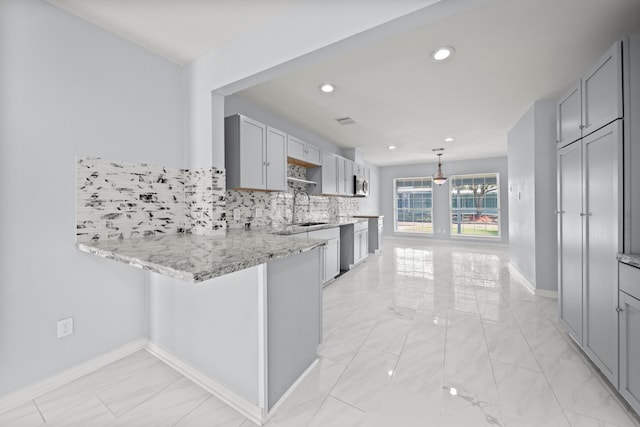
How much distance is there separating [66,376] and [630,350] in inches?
135

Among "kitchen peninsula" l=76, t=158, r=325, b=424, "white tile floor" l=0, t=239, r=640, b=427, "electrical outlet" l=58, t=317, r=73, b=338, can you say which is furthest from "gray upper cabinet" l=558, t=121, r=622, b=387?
"electrical outlet" l=58, t=317, r=73, b=338

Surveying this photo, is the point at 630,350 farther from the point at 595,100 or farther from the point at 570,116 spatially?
the point at 570,116

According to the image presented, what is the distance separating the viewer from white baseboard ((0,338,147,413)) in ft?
5.05

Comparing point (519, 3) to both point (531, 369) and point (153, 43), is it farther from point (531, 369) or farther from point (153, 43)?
point (153, 43)

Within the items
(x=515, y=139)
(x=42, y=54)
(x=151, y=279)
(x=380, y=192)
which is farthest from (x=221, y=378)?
(x=380, y=192)

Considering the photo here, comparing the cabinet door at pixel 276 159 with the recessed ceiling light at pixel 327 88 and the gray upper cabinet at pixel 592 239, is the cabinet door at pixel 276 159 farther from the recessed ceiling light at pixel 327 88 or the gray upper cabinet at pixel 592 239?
the gray upper cabinet at pixel 592 239

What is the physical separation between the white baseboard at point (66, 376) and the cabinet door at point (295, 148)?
261cm

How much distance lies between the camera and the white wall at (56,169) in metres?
1.54

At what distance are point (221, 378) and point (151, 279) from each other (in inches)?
40.2

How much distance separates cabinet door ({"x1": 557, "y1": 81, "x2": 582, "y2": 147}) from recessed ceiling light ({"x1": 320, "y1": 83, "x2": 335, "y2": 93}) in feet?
6.82

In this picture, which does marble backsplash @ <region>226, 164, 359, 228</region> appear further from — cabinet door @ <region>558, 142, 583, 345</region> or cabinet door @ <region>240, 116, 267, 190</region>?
cabinet door @ <region>558, 142, 583, 345</region>

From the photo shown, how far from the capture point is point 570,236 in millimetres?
2080

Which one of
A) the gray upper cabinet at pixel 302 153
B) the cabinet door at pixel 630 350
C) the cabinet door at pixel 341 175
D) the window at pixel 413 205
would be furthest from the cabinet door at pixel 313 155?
the window at pixel 413 205

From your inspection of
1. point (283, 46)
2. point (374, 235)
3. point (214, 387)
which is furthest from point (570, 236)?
point (374, 235)
